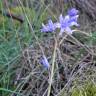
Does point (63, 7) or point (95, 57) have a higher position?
point (63, 7)

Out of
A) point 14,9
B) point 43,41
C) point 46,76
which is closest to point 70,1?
point 14,9

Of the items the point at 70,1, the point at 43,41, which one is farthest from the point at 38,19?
the point at 70,1

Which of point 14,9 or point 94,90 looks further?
point 14,9

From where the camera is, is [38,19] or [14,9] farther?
[14,9]

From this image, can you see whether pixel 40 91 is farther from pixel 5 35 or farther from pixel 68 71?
pixel 5 35

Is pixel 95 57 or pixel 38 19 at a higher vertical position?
pixel 38 19

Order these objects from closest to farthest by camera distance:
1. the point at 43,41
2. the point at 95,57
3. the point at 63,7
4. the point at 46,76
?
the point at 46,76
the point at 95,57
the point at 43,41
the point at 63,7

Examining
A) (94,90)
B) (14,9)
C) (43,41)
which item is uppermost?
(14,9)

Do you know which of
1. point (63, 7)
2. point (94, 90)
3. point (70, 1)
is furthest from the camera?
point (70, 1)

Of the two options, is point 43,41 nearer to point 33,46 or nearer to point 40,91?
point 33,46
